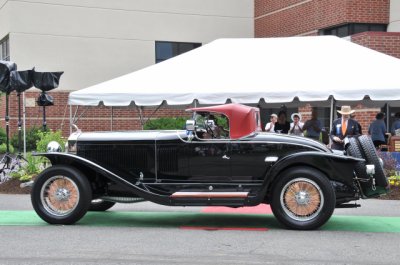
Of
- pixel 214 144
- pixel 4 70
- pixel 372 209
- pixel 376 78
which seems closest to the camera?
pixel 214 144

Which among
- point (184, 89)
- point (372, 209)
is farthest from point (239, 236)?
point (184, 89)

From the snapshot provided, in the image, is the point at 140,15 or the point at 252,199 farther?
the point at 140,15

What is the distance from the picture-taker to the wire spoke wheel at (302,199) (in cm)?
740

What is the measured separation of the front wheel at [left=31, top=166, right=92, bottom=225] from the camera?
7766 mm

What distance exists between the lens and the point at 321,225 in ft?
24.4

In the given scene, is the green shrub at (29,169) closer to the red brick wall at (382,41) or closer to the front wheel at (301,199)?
the front wheel at (301,199)

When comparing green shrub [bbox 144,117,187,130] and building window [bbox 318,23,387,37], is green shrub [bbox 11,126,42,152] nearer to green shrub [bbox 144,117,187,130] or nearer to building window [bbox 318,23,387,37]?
green shrub [bbox 144,117,187,130]

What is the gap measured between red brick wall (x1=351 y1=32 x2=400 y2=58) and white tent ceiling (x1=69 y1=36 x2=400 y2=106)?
272cm

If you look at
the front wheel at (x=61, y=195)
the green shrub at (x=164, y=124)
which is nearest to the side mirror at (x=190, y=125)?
the front wheel at (x=61, y=195)

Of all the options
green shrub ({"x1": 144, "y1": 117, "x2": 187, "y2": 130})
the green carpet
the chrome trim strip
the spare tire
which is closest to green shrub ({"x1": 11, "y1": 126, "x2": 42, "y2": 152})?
green shrub ({"x1": 144, "y1": 117, "x2": 187, "y2": 130})

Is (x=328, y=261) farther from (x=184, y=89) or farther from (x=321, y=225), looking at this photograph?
(x=184, y=89)

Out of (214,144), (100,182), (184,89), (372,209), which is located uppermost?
(184,89)

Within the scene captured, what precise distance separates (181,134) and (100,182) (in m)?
1.44

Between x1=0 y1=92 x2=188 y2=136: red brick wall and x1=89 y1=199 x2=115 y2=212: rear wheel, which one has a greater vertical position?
x1=0 y1=92 x2=188 y2=136: red brick wall
